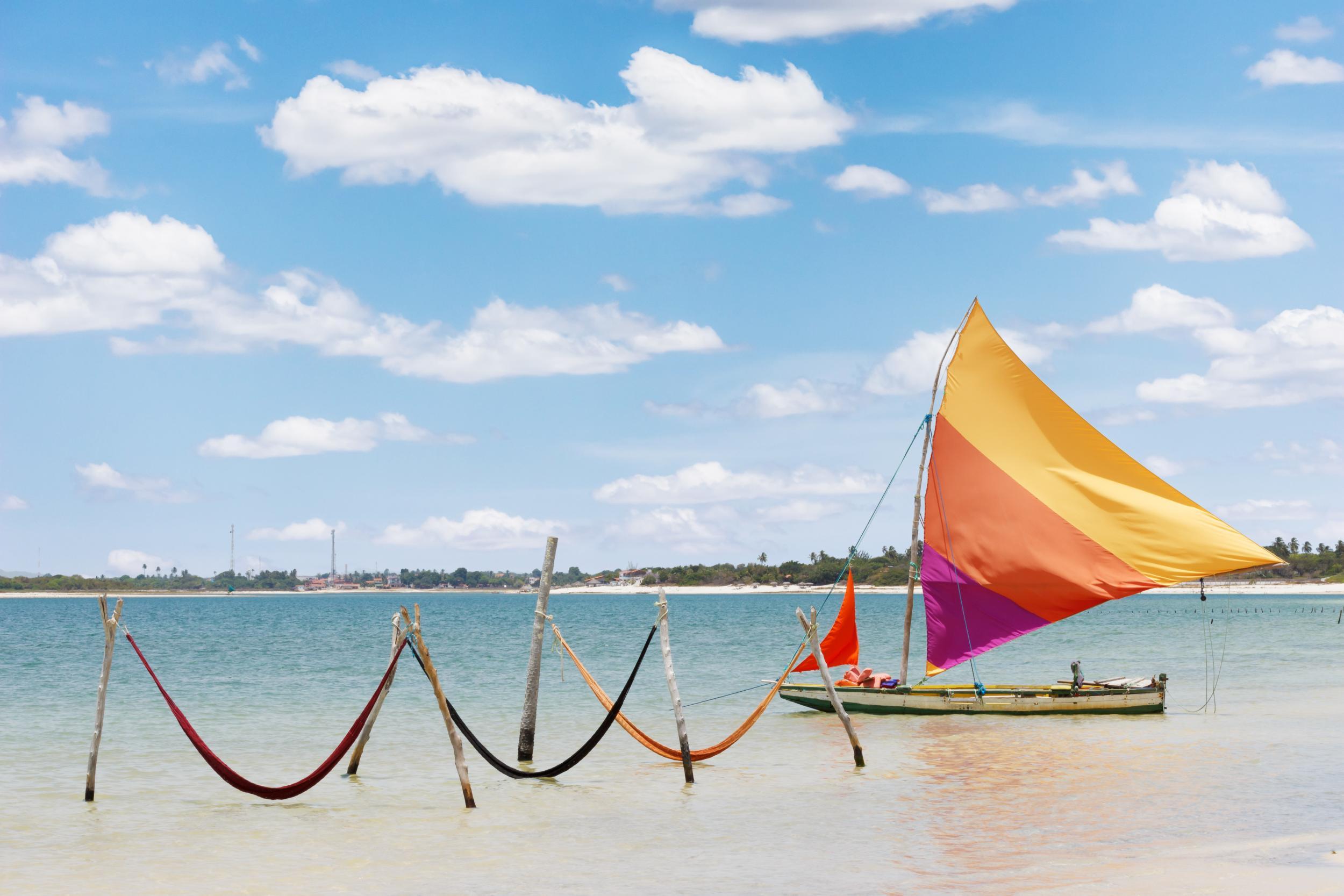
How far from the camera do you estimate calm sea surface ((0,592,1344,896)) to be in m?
14.7

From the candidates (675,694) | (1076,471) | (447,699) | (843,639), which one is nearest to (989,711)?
(843,639)

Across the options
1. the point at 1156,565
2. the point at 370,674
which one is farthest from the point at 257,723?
the point at 1156,565

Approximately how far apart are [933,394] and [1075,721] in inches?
327

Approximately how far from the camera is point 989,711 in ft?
94.1

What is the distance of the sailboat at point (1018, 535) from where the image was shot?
26328mm

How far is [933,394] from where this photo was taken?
28.7 meters

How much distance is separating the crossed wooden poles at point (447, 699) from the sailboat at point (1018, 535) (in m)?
5.05

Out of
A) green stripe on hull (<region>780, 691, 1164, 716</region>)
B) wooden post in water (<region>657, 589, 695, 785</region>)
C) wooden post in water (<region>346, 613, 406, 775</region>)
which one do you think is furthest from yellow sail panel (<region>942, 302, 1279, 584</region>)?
wooden post in water (<region>346, 613, 406, 775</region>)

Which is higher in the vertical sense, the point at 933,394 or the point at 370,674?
the point at 933,394

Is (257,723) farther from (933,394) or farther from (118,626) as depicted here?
(933,394)

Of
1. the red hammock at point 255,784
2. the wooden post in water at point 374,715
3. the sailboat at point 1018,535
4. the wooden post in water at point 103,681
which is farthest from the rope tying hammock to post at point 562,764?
the sailboat at point 1018,535

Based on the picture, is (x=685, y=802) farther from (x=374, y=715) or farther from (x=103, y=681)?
(x=103, y=681)

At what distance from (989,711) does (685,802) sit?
38.0ft

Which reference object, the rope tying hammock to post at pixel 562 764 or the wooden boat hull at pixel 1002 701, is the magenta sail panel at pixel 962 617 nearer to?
the wooden boat hull at pixel 1002 701
